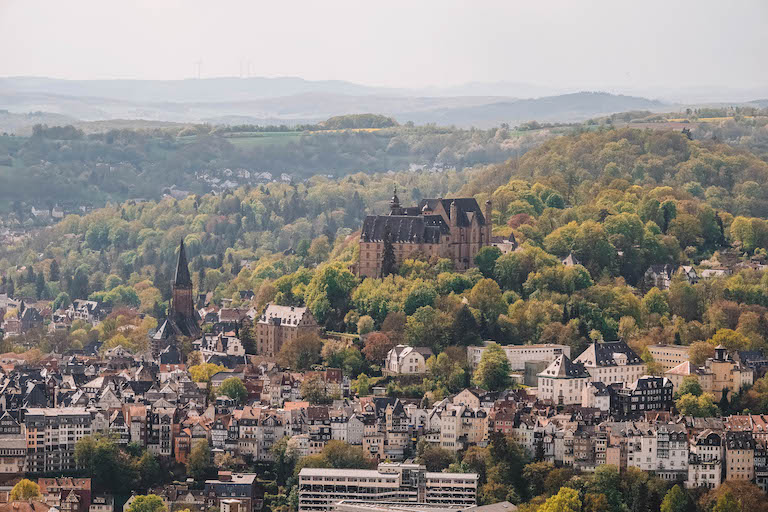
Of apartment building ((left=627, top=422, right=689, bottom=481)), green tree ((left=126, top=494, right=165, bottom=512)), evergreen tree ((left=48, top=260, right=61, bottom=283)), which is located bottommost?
evergreen tree ((left=48, top=260, right=61, bottom=283))

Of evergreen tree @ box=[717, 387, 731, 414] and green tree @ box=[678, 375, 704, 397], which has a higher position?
green tree @ box=[678, 375, 704, 397]

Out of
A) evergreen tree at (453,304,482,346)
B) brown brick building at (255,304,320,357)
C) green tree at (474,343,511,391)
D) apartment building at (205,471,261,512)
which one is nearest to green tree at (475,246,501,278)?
evergreen tree at (453,304,482,346)

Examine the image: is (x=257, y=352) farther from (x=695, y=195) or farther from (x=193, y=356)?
(x=695, y=195)

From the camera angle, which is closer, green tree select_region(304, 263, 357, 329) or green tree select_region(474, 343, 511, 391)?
green tree select_region(474, 343, 511, 391)

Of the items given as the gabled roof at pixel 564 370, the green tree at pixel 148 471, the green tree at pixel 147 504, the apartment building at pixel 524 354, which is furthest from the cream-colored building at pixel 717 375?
the green tree at pixel 147 504

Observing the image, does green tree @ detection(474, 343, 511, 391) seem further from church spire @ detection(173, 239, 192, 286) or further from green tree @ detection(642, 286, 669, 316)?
church spire @ detection(173, 239, 192, 286)

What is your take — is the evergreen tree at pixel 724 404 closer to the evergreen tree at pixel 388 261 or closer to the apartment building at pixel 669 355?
the apartment building at pixel 669 355

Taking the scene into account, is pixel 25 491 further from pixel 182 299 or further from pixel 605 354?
pixel 182 299

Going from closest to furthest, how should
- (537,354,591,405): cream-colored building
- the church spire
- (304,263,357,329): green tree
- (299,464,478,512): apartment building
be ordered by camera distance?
(299,464,478,512): apartment building
(537,354,591,405): cream-colored building
(304,263,357,329): green tree
the church spire
